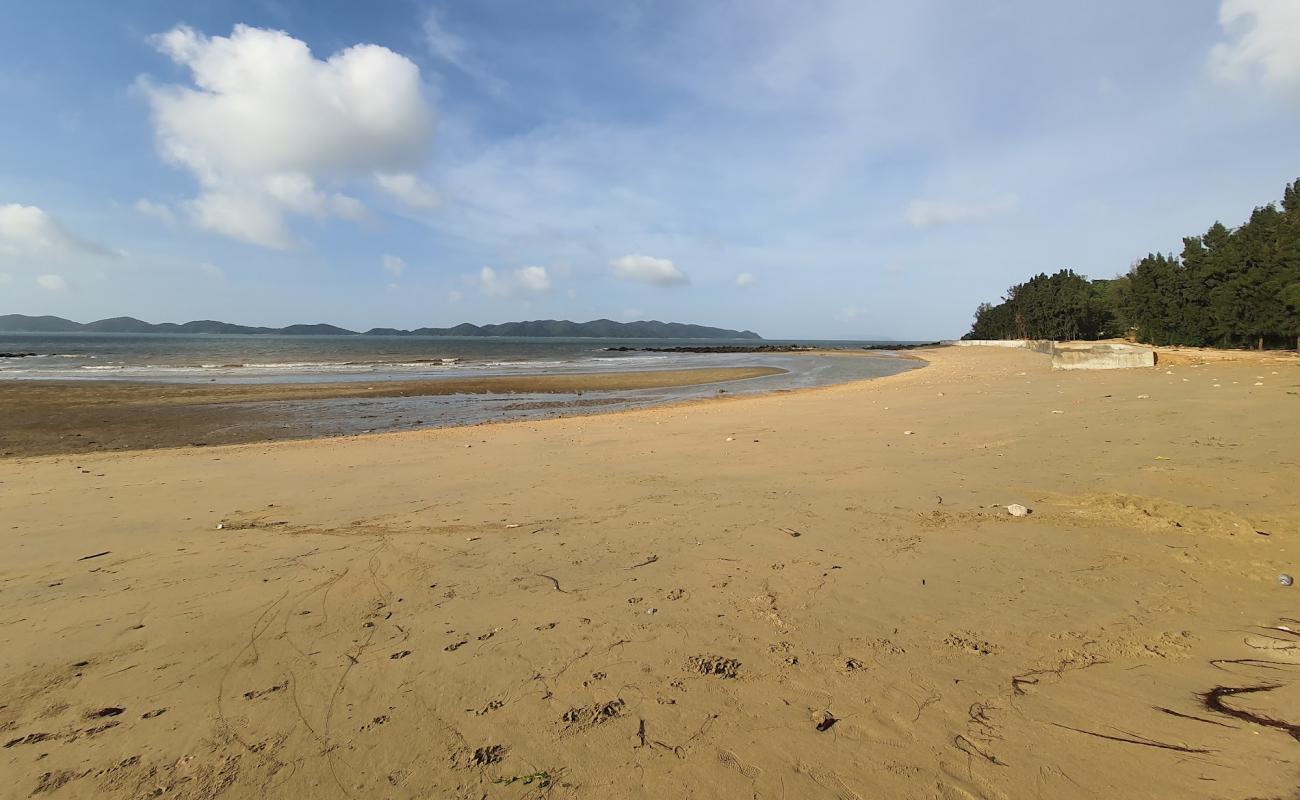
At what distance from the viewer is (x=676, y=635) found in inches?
143

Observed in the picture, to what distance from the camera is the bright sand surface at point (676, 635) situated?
2529mm

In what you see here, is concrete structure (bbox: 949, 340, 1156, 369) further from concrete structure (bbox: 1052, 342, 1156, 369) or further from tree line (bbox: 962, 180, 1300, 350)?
tree line (bbox: 962, 180, 1300, 350)

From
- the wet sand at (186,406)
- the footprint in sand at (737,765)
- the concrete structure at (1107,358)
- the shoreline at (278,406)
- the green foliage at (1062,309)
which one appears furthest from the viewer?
the green foliage at (1062,309)

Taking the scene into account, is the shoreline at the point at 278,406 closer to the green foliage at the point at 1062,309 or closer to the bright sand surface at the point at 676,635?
the bright sand surface at the point at 676,635

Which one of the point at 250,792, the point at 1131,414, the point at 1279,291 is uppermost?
the point at 1279,291

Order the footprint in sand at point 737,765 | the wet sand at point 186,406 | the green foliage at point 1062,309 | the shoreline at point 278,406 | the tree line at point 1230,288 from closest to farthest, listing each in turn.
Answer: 1. the footprint in sand at point 737,765
2. the wet sand at point 186,406
3. the shoreline at point 278,406
4. the tree line at point 1230,288
5. the green foliage at point 1062,309

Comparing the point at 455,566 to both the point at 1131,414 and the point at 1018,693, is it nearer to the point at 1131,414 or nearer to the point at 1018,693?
the point at 1018,693

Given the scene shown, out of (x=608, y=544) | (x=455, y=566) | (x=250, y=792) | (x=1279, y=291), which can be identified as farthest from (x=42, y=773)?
(x=1279, y=291)

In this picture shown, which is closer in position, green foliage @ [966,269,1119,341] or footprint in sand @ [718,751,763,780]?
footprint in sand @ [718,751,763,780]

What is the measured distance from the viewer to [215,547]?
5566 millimetres

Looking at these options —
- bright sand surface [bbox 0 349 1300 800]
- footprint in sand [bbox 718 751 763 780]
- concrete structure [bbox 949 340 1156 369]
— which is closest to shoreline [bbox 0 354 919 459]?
bright sand surface [bbox 0 349 1300 800]

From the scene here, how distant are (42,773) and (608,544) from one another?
3664 millimetres

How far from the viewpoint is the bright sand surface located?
253cm

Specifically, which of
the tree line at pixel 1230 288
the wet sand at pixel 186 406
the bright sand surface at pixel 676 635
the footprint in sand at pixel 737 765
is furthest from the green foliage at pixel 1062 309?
the footprint in sand at pixel 737 765
